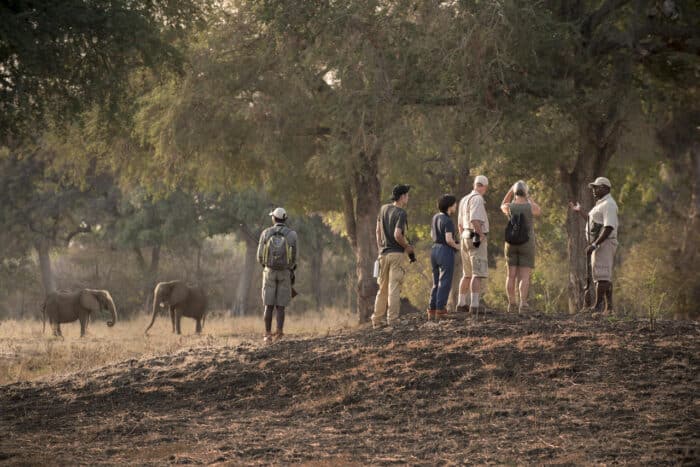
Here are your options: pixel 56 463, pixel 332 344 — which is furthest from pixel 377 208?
pixel 56 463

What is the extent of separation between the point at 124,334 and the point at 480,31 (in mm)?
13995

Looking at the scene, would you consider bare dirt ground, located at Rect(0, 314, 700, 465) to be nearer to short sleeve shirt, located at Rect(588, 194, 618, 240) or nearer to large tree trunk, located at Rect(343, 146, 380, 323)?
short sleeve shirt, located at Rect(588, 194, 618, 240)

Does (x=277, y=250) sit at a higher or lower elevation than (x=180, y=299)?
higher

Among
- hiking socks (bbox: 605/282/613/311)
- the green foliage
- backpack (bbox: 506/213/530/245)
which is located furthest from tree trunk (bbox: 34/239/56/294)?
hiking socks (bbox: 605/282/613/311)

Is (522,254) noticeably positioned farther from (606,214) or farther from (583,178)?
(583,178)

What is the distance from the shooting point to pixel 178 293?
2648 cm

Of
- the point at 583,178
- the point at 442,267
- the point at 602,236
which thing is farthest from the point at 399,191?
the point at 583,178

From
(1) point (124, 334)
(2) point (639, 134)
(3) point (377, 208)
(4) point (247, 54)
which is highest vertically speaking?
(4) point (247, 54)

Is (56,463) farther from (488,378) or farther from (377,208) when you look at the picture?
(377,208)

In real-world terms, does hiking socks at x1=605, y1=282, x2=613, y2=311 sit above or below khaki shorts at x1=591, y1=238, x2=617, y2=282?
below

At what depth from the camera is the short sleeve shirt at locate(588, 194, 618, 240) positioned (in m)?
13.3

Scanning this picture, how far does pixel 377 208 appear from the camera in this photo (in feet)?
74.0

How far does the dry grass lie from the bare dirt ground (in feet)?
8.73

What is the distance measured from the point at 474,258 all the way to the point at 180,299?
14.7 metres
